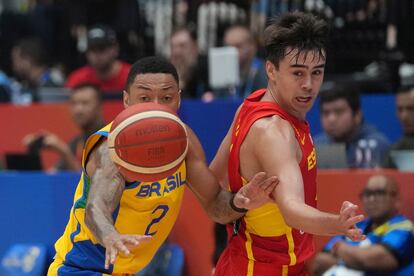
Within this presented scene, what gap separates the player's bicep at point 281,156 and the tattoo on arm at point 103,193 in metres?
0.77

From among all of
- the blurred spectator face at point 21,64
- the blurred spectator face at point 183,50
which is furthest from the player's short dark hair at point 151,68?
the blurred spectator face at point 21,64

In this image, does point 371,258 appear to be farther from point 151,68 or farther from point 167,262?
point 151,68

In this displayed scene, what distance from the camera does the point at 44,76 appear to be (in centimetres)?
1304

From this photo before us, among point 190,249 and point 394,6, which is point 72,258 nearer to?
point 190,249

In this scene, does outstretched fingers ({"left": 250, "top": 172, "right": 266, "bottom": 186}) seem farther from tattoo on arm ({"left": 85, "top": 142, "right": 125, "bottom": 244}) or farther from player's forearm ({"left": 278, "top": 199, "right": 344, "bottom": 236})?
tattoo on arm ({"left": 85, "top": 142, "right": 125, "bottom": 244})

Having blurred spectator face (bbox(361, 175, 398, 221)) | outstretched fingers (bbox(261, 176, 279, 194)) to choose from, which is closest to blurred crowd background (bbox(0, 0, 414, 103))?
blurred spectator face (bbox(361, 175, 398, 221))

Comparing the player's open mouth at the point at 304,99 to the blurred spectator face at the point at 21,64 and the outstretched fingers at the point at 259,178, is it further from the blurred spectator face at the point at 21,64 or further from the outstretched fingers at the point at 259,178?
the blurred spectator face at the point at 21,64

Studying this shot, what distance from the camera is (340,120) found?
9.27 m

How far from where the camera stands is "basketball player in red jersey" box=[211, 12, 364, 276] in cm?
520

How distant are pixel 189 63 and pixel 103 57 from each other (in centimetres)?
101

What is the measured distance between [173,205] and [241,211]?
0.39 m

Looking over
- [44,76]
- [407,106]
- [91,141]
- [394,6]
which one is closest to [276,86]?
[91,141]

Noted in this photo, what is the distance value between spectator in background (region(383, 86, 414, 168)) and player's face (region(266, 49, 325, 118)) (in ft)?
12.1

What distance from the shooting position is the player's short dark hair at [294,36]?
5430mm
